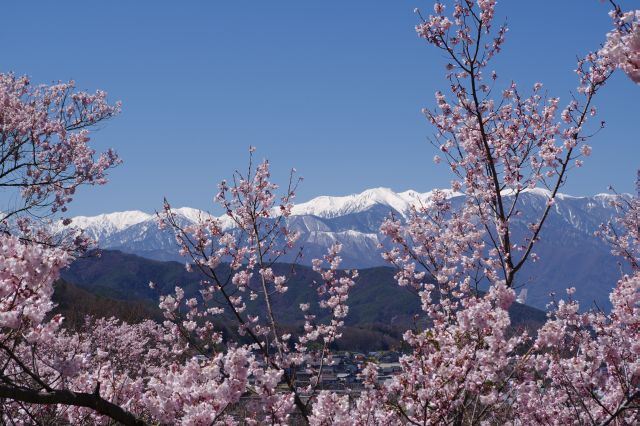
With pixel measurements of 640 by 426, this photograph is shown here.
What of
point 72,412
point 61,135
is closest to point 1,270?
point 72,412

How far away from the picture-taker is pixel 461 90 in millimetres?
10188

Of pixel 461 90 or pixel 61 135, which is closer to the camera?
pixel 461 90

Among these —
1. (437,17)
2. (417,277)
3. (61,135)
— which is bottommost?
(417,277)

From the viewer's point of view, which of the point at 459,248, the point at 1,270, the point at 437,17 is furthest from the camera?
the point at 459,248

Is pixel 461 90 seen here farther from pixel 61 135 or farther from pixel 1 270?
pixel 61 135

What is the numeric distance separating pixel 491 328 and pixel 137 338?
32.2m

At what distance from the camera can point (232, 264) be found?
1177cm

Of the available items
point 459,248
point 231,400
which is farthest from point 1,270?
point 459,248

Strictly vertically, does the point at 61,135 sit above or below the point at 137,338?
above

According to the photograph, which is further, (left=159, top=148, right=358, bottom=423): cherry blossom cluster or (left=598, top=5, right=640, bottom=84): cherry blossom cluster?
(left=159, top=148, right=358, bottom=423): cherry blossom cluster

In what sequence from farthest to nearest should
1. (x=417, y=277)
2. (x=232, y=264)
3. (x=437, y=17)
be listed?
1. (x=417, y=277)
2. (x=232, y=264)
3. (x=437, y=17)

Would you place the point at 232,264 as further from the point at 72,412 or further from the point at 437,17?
the point at 437,17

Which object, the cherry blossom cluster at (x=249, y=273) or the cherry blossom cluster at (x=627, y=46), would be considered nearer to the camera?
the cherry blossom cluster at (x=627, y=46)

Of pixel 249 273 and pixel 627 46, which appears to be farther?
pixel 249 273
